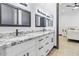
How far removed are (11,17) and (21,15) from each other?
334mm

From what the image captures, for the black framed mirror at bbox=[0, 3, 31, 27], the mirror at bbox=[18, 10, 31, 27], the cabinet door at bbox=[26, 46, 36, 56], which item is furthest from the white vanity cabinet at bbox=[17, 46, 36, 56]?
the mirror at bbox=[18, 10, 31, 27]

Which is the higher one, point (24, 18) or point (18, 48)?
point (24, 18)

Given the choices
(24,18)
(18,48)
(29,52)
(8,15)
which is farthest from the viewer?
(24,18)

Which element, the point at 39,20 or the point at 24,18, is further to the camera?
the point at 39,20

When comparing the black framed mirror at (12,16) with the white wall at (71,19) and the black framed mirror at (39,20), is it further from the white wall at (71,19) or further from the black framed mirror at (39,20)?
the white wall at (71,19)

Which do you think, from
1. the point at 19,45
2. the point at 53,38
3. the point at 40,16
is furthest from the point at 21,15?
the point at 53,38

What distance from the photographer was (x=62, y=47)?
8.13 ft

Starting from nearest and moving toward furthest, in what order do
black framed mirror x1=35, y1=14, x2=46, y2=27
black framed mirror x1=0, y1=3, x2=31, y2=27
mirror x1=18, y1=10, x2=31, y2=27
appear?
black framed mirror x1=0, y1=3, x2=31, y2=27
mirror x1=18, y1=10, x2=31, y2=27
black framed mirror x1=35, y1=14, x2=46, y2=27

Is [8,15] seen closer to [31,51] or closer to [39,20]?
[31,51]

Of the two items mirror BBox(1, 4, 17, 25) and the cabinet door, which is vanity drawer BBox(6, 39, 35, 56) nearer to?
the cabinet door

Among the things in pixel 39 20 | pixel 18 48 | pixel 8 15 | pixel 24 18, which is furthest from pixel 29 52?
pixel 39 20

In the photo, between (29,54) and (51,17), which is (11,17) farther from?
(51,17)

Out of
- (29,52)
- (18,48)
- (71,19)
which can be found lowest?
(29,52)

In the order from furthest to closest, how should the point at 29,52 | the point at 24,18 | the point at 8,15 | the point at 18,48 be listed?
the point at 24,18
the point at 8,15
the point at 29,52
the point at 18,48
